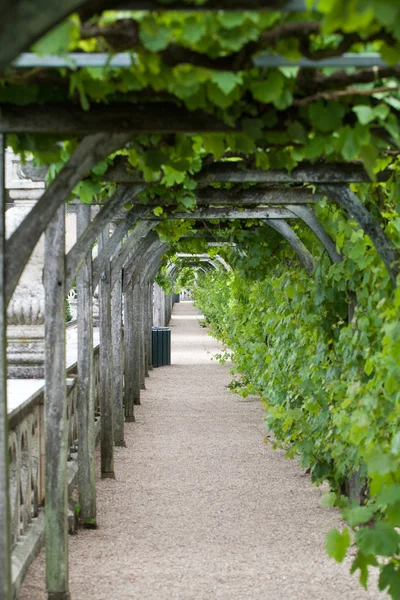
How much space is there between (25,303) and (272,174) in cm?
196

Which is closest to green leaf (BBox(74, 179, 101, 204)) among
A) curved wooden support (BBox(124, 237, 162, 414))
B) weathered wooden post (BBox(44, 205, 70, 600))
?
weathered wooden post (BBox(44, 205, 70, 600))

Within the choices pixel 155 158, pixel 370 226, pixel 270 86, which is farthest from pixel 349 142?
pixel 370 226

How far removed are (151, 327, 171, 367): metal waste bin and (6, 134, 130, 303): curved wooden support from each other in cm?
1663

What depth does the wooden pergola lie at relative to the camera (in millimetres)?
2141

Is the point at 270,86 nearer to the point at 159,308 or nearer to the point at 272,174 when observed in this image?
the point at 272,174

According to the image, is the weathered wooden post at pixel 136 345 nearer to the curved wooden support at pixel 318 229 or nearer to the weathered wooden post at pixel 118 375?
the weathered wooden post at pixel 118 375

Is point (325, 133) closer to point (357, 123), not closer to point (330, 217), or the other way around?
point (357, 123)

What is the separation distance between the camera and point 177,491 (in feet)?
26.5

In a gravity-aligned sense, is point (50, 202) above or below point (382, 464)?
above

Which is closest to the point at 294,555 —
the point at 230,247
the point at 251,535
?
the point at 251,535

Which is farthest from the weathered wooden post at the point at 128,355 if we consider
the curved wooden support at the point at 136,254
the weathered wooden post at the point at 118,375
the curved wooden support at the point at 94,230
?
the curved wooden support at the point at 94,230

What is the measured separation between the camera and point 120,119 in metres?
3.25

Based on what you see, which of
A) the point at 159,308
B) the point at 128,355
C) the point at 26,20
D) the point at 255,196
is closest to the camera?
the point at 26,20

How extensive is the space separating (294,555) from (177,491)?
2.18m
